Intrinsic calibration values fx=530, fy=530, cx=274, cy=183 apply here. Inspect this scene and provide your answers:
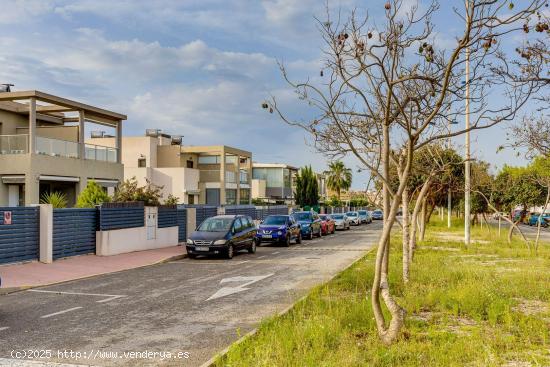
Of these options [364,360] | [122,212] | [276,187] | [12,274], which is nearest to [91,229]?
[122,212]

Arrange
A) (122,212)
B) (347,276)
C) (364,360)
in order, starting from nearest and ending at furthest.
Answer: (364,360), (347,276), (122,212)

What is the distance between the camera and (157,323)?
8828 mm

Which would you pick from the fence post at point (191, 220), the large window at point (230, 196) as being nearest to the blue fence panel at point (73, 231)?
the fence post at point (191, 220)

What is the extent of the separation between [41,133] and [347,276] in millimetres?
26319

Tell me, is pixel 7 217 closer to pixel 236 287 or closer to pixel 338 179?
pixel 236 287

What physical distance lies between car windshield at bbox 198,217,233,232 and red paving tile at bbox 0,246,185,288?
143 centimetres

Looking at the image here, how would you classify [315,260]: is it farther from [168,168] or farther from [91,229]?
[168,168]

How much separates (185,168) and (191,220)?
21.8 m

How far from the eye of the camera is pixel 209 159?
5547 cm

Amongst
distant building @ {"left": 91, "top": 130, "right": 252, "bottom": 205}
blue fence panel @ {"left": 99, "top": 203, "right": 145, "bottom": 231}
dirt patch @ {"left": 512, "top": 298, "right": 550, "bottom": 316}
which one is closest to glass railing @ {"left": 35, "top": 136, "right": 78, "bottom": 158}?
blue fence panel @ {"left": 99, "top": 203, "right": 145, "bottom": 231}

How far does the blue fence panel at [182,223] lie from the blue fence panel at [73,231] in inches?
268

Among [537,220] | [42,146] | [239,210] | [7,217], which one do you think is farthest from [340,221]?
[7,217]

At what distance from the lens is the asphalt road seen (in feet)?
23.2

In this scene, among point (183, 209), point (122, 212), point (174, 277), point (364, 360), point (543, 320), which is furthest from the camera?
point (183, 209)
